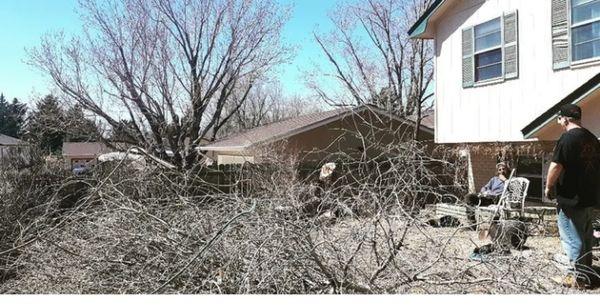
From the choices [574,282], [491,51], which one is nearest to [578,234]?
[574,282]

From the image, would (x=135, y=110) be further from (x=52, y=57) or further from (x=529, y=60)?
(x=529, y=60)

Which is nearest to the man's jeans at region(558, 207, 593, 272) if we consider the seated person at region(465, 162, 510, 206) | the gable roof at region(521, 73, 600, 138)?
the gable roof at region(521, 73, 600, 138)

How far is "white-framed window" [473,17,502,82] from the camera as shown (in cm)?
1113

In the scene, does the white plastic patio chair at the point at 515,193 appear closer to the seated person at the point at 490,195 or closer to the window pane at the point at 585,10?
the seated person at the point at 490,195

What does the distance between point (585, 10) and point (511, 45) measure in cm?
172

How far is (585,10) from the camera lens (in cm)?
920

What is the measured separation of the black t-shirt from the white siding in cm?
490

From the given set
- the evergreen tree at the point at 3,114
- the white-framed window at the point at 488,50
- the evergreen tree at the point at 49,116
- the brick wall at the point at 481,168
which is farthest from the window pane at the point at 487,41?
the evergreen tree at the point at 3,114

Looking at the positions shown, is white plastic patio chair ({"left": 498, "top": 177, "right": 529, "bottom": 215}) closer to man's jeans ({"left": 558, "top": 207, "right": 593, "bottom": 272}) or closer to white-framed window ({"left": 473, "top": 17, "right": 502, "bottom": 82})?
white-framed window ({"left": 473, "top": 17, "right": 502, "bottom": 82})

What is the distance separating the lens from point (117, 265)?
15.6 feet

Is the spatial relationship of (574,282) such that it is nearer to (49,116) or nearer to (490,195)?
(490,195)

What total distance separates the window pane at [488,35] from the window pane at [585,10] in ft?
6.12

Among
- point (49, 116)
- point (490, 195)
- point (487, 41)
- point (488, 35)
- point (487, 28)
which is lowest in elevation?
point (490, 195)

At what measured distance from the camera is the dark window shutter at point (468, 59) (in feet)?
38.4
